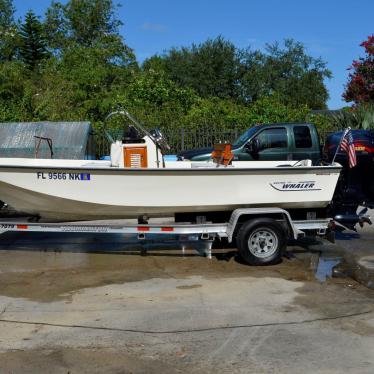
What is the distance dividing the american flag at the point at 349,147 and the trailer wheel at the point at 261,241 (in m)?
1.63

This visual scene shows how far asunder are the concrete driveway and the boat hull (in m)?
0.88

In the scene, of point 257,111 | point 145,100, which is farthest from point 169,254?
point 145,100

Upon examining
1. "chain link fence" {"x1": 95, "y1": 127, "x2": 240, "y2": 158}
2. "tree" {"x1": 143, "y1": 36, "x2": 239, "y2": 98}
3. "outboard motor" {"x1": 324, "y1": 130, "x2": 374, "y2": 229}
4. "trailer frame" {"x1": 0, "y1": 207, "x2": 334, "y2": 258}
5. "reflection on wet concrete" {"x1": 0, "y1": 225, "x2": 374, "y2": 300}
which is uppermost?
"tree" {"x1": 143, "y1": 36, "x2": 239, "y2": 98}

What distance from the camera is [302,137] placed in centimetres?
1250

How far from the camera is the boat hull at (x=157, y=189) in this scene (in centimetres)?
812

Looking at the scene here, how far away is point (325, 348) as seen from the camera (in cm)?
507

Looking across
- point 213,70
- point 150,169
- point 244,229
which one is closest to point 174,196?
point 150,169

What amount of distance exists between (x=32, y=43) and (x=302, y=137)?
136ft

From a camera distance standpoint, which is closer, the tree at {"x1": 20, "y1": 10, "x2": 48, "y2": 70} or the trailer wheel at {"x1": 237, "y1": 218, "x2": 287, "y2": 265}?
the trailer wheel at {"x1": 237, "y1": 218, "x2": 287, "y2": 265}

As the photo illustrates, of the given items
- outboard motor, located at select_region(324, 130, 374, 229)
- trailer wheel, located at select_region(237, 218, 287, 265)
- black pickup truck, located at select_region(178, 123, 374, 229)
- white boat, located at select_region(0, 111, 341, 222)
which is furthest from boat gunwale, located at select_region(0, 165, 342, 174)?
black pickup truck, located at select_region(178, 123, 374, 229)

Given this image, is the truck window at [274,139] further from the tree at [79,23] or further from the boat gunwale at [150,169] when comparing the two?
the tree at [79,23]

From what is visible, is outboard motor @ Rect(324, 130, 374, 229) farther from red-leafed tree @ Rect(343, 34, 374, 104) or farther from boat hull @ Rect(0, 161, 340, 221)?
red-leafed tree @ Rect(343, 34, 374, 104)

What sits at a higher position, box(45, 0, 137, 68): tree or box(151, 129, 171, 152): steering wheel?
box(45, 0, 137, 68): tree

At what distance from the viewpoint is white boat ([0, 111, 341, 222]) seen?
8.12m
